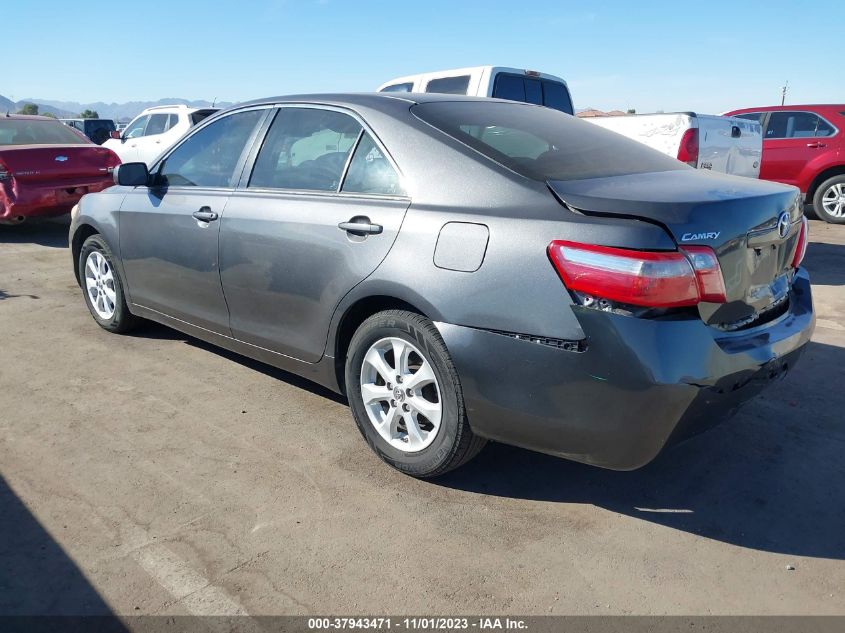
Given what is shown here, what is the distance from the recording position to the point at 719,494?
10.0ft

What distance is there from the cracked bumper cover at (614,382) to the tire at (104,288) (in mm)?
3009

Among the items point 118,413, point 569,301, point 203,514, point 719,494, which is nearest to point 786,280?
point 719,494

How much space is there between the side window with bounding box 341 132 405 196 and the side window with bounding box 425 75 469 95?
5.15m

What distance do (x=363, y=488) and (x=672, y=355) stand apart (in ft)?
4.65

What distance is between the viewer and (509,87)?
8.45m

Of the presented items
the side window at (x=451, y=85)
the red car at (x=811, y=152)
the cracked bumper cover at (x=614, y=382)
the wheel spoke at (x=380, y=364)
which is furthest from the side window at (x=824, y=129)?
the wheel spoke at (x=380, y=364)

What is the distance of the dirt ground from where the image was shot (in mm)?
2420

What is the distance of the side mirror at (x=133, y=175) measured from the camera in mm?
4379

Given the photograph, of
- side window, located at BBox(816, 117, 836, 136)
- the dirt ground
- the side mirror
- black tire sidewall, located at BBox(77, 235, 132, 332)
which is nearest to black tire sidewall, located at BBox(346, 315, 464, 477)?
the dirt ground

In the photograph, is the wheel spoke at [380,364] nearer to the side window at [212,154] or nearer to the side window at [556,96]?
the side window at [212,154]

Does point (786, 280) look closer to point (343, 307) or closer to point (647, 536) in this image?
point (647, 536)

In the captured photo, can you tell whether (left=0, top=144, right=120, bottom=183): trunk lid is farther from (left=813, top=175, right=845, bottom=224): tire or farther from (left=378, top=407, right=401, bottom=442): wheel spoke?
(left=813, top=175, right=845, bottom=224): tire

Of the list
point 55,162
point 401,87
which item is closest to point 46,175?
point 55,162

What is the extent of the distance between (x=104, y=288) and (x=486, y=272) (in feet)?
11.4
